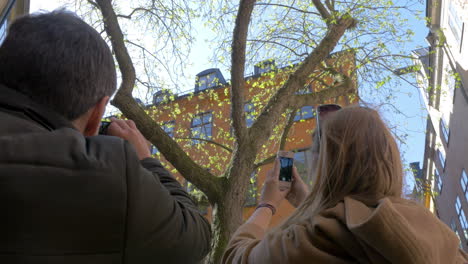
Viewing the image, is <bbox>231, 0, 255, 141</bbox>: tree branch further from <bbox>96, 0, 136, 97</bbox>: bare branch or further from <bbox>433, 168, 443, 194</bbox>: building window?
<bbox>433, 168, 443, 194</bbox>: building window

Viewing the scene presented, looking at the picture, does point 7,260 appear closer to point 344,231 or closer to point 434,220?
point 344,231

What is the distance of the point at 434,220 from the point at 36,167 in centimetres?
134

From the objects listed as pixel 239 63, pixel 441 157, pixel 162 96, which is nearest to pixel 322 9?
pixel 239 63

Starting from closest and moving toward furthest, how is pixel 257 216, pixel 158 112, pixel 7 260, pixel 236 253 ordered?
pixel 7 260 < pixel 236 253 < pixel 257 216 < pixel 158 112

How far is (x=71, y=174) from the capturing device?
100 cm

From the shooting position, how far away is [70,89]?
1222 millimetres

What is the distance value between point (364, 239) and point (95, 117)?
3.18 feet

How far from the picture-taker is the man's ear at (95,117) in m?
1.30

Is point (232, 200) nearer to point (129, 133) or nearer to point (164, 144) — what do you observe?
point (164, 144)

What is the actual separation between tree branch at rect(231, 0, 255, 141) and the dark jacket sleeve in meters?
6.16

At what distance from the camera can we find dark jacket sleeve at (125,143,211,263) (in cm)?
106

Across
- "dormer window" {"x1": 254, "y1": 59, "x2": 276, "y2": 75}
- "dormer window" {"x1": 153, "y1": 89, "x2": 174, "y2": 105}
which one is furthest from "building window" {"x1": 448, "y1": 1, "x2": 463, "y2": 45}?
"dormer window" {"x1": 153, "y1": 89, "x2": 174, "y2": 105}

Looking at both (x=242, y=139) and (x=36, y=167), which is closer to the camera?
(x=36, y=167)

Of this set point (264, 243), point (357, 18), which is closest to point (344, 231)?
point (264, 243)
